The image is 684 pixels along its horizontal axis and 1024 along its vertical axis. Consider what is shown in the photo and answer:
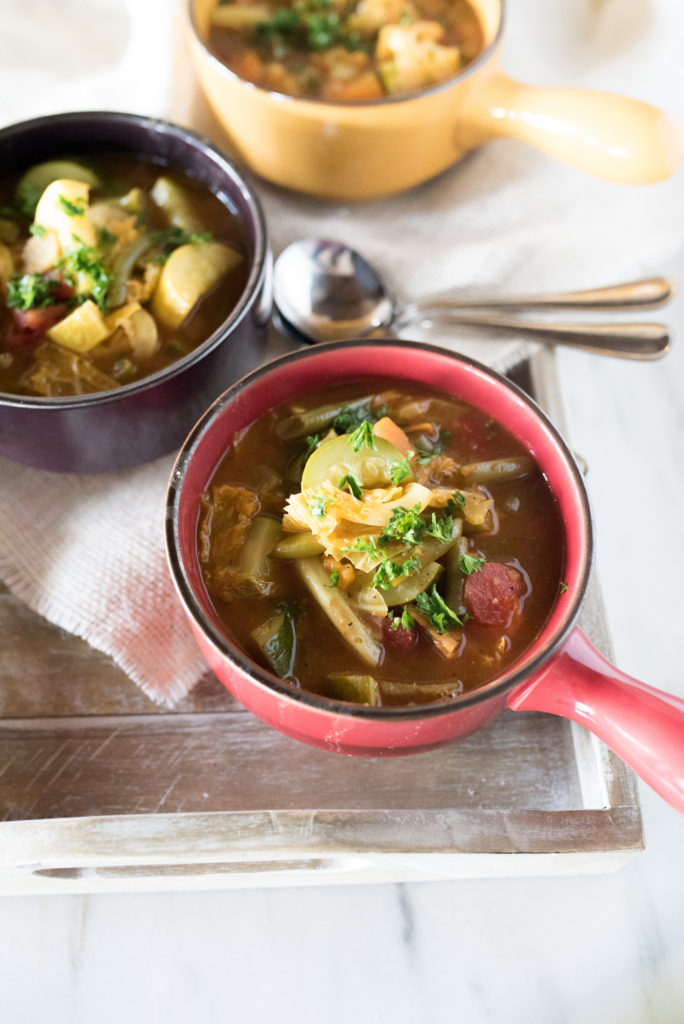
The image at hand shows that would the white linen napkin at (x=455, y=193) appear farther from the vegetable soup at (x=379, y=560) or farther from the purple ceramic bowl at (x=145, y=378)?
the vegetable soup at (x=379, y=560)

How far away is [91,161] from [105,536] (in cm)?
90

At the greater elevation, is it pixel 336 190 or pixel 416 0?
pixel 416 0

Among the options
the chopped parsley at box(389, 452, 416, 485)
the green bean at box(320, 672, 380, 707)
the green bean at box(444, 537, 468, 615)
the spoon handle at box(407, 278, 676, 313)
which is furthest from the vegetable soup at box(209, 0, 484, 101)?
the green bean at box(320, 672, 380, 707)

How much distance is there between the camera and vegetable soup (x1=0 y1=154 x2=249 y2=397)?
1768mm

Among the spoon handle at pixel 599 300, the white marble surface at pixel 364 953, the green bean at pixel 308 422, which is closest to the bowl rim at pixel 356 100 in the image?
the spoon handle at pixel 599 300

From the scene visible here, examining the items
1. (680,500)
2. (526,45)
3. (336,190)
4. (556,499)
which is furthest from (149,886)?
(526,45)

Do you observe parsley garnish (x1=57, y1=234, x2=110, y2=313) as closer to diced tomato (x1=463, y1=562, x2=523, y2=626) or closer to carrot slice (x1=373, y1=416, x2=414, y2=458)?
carrot slice (x1=373, y1=416, x2=414, y2=458)

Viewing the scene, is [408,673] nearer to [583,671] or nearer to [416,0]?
[583,671]

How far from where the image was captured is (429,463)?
1.54 meters

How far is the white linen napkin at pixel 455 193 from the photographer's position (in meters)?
1.91

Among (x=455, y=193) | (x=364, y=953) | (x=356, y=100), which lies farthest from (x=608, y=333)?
(x=364, y=953)

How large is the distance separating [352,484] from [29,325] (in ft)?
2.58

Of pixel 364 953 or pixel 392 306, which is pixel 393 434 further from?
pixel 364 953

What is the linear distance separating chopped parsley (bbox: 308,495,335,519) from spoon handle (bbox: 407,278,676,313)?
0.85m
